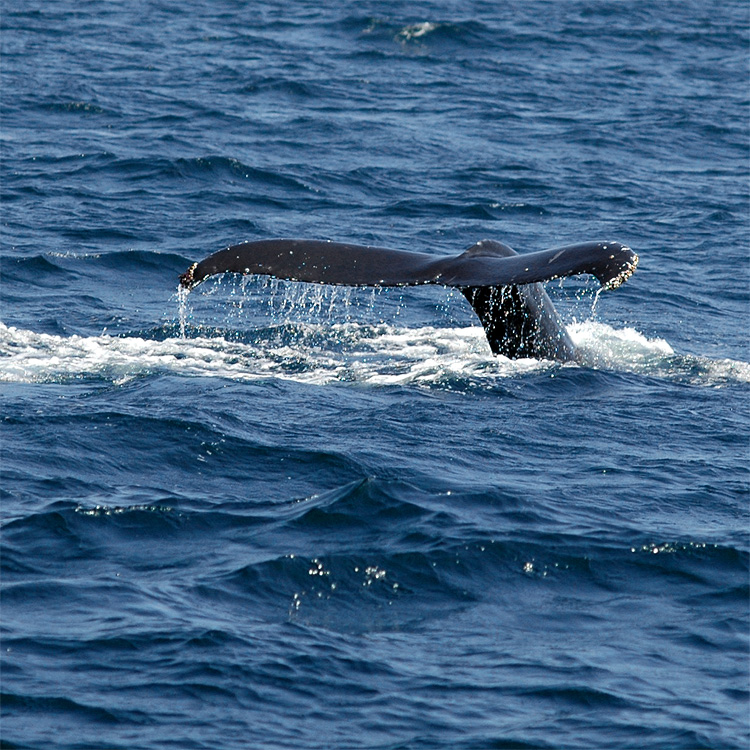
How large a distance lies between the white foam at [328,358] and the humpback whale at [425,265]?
836 millimetres

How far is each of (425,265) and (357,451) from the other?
1.44 m

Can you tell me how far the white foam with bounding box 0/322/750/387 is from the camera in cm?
1132

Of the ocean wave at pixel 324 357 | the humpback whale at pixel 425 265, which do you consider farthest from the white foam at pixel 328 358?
the humpback whale at pixel 425 265

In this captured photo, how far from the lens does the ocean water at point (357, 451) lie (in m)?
6.38

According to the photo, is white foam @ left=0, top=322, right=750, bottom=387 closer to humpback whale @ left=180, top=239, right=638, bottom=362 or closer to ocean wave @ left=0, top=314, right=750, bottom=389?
ocean wave @ left=0, top=314, right=750, bottom=389

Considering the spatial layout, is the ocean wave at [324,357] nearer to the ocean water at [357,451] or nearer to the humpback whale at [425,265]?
the ocean water at [357,451]

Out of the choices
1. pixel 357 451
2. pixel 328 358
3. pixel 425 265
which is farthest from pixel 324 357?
pixel 357 451

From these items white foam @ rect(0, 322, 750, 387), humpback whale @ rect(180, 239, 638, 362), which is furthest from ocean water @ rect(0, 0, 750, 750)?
humpback whale @ rect(180, 239, 638, 362)

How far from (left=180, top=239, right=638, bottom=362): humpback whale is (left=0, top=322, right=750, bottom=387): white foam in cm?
84

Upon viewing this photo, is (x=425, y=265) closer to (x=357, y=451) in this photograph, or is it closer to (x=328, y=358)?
(x=357, y=451)

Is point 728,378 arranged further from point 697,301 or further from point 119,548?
point 119,548

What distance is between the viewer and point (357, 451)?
368 inches

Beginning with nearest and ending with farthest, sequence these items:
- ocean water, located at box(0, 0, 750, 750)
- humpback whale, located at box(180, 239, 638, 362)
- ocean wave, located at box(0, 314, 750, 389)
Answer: ocean water, located at box(0, 0, 750, 750) → humpback whale, located at box(180, 239, 638, 362) → ocean wave, located at box(0, 314, 750, 389)

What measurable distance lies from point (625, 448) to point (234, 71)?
1786 cm
